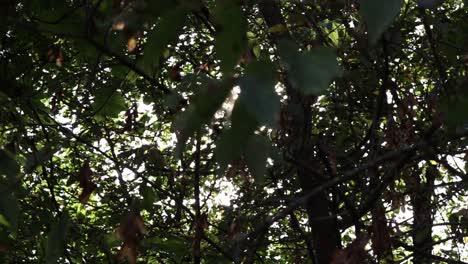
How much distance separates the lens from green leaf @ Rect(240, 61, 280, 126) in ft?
2.41

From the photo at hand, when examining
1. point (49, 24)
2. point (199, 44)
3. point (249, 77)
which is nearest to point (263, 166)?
point (249, 77)

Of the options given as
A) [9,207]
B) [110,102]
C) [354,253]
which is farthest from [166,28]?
[110,102]

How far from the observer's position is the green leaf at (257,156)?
3.58ft

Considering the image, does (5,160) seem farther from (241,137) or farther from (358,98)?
(358,98)

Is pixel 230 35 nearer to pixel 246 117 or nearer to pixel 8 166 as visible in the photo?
pixel 246 117

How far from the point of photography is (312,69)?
2.53 feet

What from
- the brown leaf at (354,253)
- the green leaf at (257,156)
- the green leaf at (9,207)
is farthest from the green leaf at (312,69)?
the brown leaf at (354,253)

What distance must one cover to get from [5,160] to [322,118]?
2.78 m

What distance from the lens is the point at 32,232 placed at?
4.03 m

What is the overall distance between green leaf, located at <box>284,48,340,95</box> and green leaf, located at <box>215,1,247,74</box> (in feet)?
0.22

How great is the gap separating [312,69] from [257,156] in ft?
1.16

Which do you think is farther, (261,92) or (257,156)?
(257,156)

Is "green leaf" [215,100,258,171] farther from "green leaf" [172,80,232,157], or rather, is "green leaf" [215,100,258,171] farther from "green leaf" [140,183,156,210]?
"green leaf" [140,183,156,210]

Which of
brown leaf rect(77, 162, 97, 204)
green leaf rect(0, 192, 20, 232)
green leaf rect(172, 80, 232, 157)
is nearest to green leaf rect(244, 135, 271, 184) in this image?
green leaf rect(172, 80, 232, 157)
